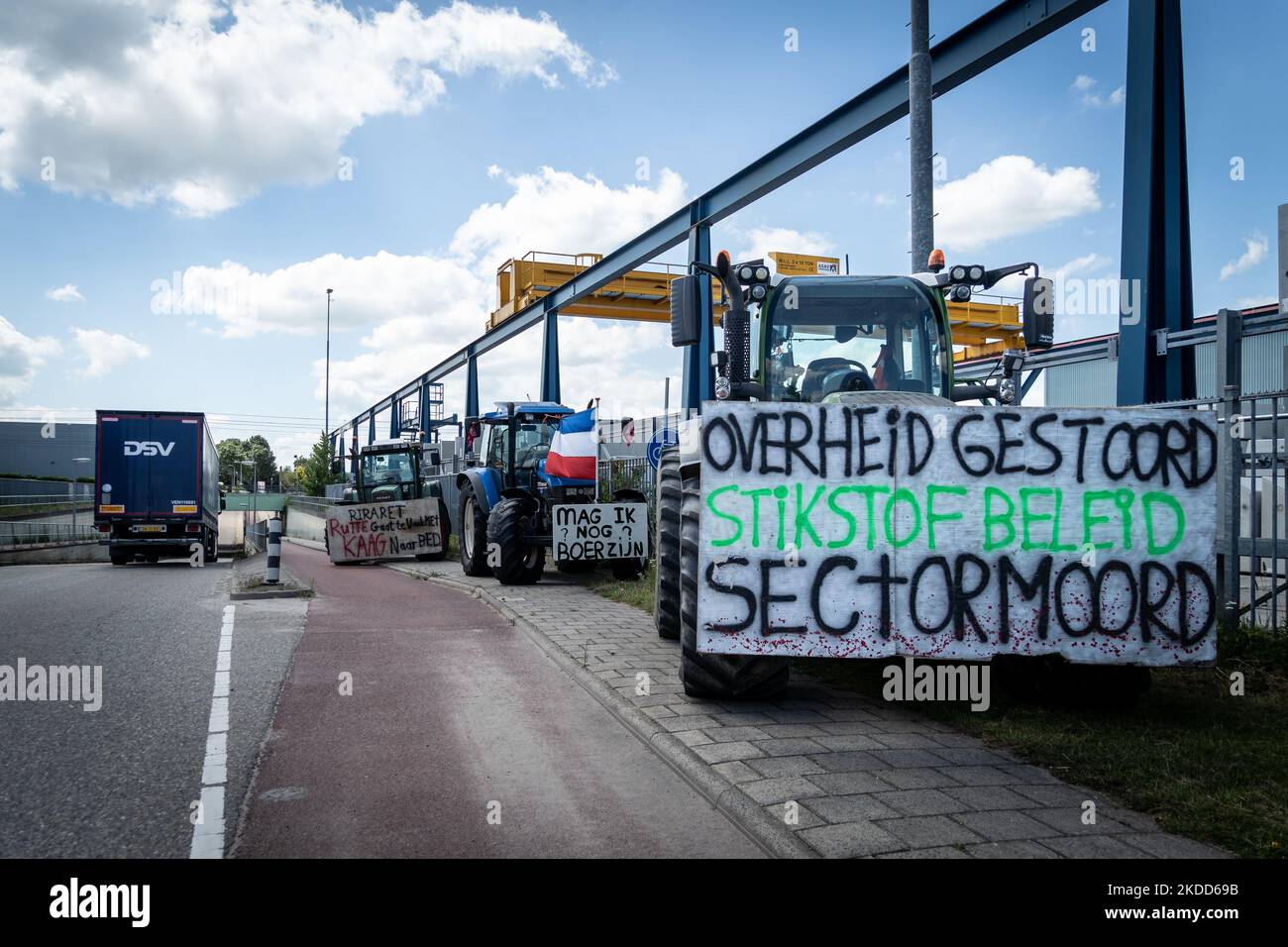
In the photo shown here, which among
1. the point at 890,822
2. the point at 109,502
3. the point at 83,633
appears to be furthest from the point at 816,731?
the point at 109,502

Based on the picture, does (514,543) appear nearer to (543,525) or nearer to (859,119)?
(543,525)

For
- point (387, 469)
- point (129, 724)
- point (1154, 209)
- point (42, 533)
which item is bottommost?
point (42, 533)

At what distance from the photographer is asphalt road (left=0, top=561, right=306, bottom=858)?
395cm

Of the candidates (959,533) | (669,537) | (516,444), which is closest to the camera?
(959,533)

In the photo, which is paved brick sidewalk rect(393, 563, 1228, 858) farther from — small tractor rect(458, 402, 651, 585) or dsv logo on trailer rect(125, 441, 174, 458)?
dsv logo on trailer rect(125, 441, 174, 458)

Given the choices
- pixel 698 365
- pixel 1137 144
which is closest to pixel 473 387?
pixel 698 365

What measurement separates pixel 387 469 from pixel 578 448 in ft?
39.1

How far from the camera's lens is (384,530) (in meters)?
20.5

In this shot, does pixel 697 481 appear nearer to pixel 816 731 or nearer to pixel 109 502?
pixel 816 731

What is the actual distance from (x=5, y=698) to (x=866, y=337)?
20.3 ft

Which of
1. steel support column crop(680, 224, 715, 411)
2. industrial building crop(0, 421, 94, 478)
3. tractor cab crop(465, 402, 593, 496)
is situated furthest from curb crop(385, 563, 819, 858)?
industrial building crop(0, 421, 94, 478)

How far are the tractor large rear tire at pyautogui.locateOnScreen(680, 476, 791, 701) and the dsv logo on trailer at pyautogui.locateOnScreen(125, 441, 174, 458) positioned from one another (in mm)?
19794

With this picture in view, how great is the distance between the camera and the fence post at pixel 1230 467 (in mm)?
6809

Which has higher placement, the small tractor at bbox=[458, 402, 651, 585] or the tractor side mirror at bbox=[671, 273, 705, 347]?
the tractor side mirror at bbox=[671, 273, 705, 347]
